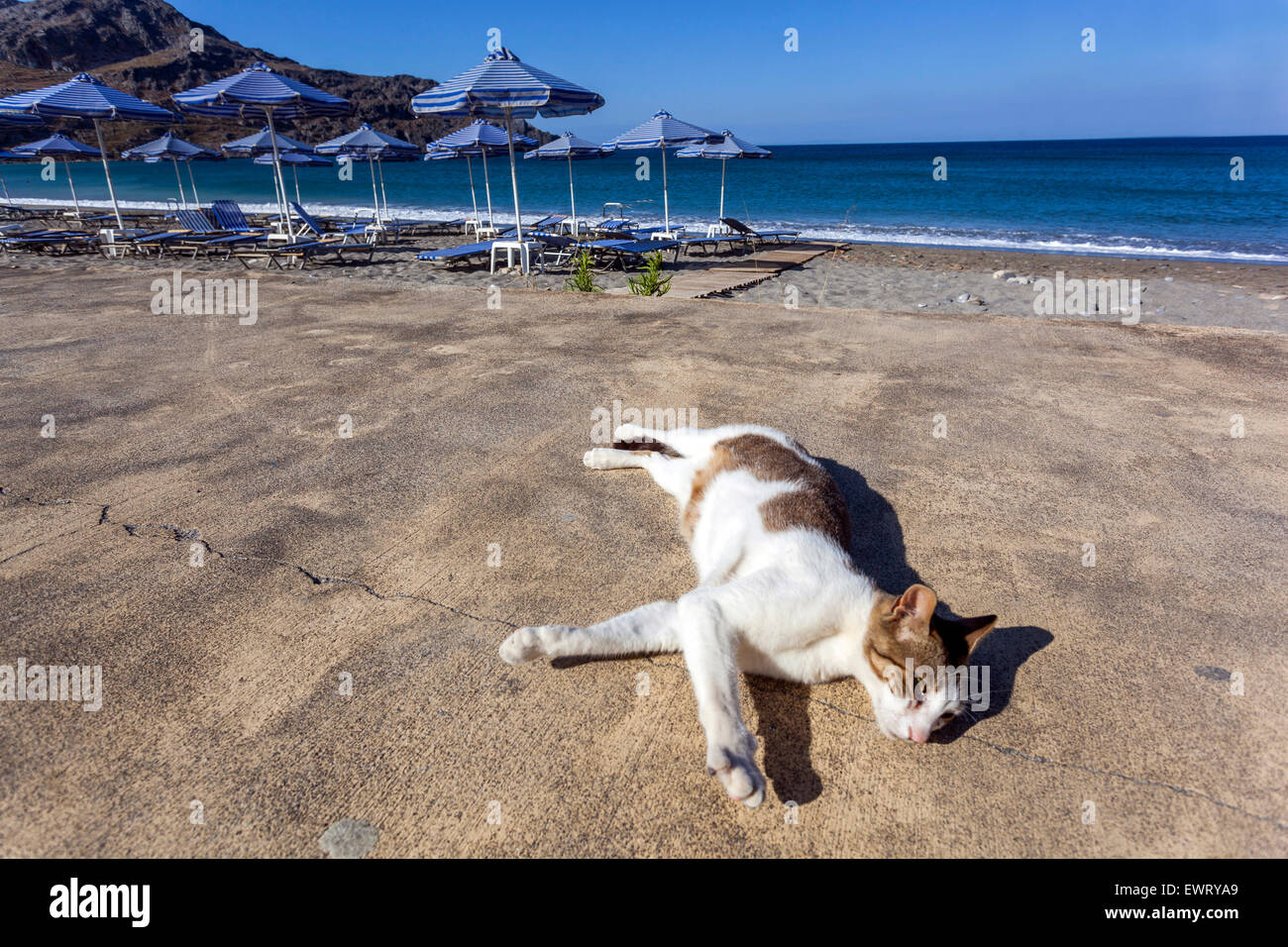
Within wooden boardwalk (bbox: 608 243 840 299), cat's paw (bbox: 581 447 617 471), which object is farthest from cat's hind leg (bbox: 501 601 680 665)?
wooden boardwalk (bbox: 608 243 840 299)

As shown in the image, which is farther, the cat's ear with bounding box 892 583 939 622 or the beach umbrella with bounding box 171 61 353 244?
the beach umbrella with bounding box 171 61 353 244

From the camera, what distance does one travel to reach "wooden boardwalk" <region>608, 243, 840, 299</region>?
35.8 ft

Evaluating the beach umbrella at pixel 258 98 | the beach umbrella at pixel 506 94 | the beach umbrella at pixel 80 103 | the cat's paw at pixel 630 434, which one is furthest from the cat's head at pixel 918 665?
the beach umbrella at pixel 80 103

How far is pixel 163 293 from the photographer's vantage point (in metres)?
8.69

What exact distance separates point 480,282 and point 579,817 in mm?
11236

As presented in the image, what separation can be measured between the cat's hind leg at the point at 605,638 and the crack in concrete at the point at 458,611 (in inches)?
6.1

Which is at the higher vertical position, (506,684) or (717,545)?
(717,545)

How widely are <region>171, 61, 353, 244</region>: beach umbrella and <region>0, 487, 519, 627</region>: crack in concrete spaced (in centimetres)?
1225

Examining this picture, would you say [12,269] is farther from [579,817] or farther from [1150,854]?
[1150,854]

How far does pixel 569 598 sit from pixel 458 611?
16.7 inches

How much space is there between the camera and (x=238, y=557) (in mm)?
2793

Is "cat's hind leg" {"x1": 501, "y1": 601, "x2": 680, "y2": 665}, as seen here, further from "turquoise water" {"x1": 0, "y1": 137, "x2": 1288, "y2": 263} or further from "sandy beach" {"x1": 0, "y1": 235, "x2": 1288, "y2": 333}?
"turquoise water" {"x1": 0, "y1": 137, "x2": 1288, "y2": 263}

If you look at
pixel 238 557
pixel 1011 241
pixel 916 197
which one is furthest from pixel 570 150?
pixel 916 197
